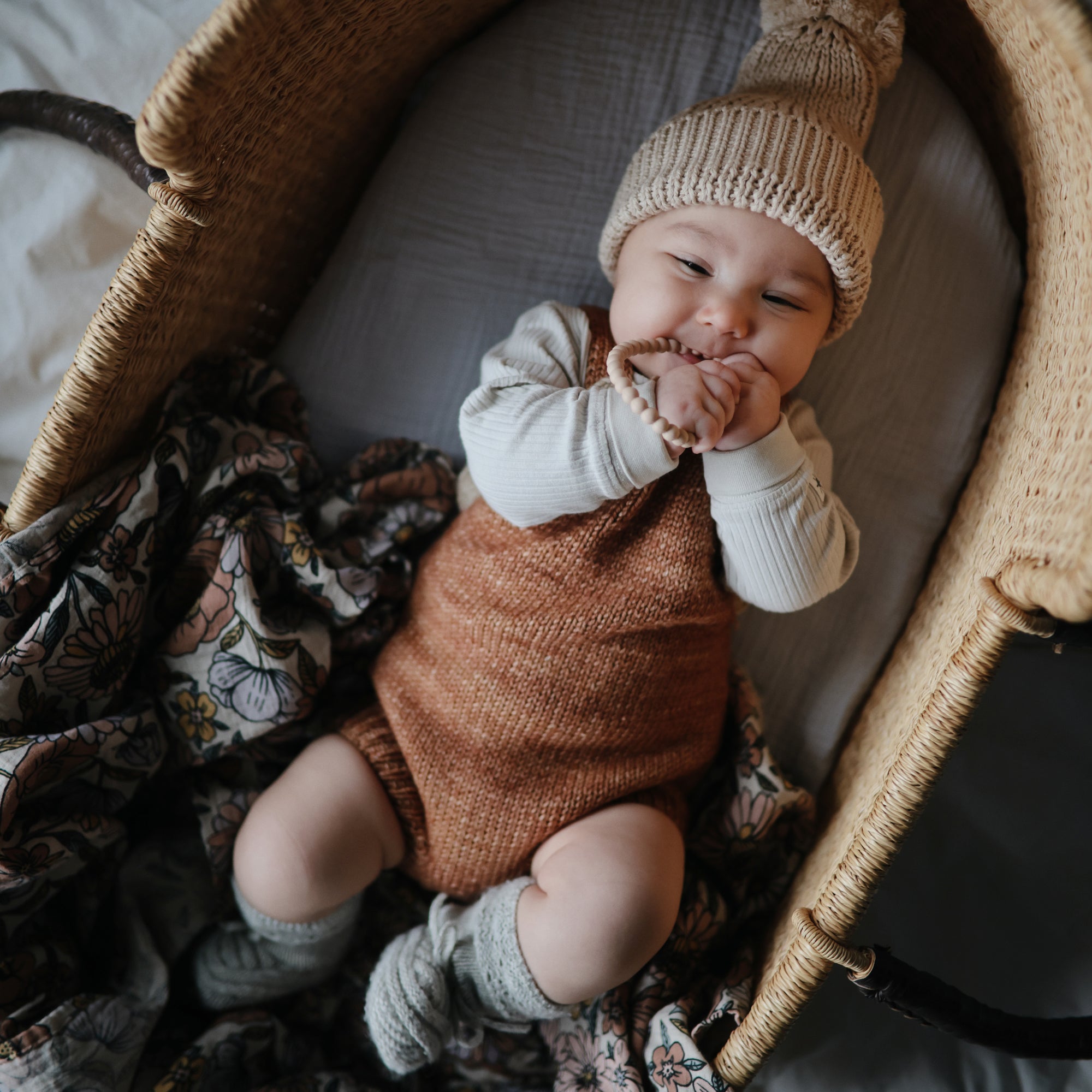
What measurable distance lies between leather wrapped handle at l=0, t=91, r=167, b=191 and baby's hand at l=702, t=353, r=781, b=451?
0.60m

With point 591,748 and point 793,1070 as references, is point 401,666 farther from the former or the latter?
point 793,1070

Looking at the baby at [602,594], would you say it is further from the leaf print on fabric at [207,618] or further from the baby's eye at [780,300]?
the leaf print on fabric at [207,618]

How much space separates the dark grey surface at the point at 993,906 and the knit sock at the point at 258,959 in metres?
0.52

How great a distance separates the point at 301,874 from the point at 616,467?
54 cm

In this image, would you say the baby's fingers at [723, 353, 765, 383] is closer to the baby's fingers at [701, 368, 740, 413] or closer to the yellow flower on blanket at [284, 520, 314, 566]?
the baby's fingers at [701, 368, 740, 413]

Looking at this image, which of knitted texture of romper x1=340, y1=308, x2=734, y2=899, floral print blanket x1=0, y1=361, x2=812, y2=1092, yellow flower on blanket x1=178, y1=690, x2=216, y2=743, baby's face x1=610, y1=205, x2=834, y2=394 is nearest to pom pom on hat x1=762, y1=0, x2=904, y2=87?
baby's face x1=610, y1=205, x2=834, y2=394

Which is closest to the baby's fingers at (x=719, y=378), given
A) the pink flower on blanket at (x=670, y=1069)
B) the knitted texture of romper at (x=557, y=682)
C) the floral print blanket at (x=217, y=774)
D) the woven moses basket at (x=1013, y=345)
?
the knitted texture of romper at (x=557, y=682)

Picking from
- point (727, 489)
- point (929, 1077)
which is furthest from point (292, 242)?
point (929, 1077)

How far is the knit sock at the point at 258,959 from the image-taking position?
3.23ft

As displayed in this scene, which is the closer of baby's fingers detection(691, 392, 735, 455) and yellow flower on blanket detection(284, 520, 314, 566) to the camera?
baby's fingers detection(691, 392, 735, 455)

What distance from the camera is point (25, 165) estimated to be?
3.52 feet

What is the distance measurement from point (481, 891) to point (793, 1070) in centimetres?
41

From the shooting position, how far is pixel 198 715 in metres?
1.00

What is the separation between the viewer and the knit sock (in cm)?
99
